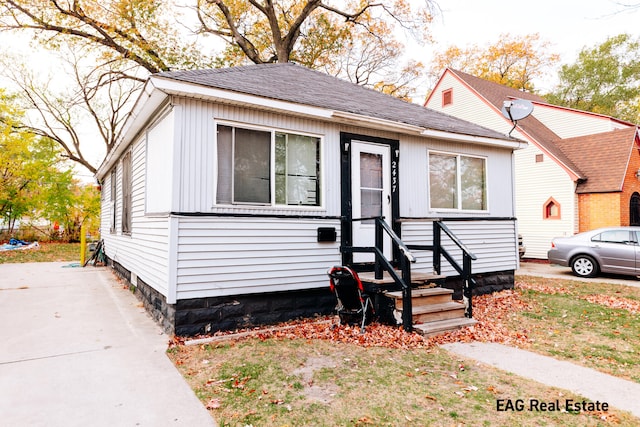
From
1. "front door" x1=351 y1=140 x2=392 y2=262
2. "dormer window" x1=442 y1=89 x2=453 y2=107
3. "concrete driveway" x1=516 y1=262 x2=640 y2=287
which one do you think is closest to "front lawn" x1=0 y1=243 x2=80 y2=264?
"front door" x1=351 y1=140 x2=392 y2=262

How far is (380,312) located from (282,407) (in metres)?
2.71

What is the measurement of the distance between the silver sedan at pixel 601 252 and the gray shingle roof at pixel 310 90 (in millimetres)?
4727

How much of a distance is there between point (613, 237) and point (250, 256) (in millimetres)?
9813

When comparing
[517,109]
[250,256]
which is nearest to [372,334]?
[250,256]

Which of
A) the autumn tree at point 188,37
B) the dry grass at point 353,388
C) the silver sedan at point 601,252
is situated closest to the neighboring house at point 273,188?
the dry grass at point 353,388

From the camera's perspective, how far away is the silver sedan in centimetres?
940

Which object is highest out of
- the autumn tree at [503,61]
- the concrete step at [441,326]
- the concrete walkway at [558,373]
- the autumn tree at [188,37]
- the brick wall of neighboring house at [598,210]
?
the autumn tree at [503,61]

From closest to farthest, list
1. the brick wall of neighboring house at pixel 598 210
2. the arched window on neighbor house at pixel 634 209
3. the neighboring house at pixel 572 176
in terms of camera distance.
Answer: the brick wall of neighboring house at pixel 598 210
the neighboring house at pixel 572 176
the arched window on neighbor house at pixel 634 209

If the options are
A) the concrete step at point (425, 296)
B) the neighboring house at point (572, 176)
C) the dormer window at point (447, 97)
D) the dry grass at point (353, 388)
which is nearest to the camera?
the dry grass at point (353, 388)

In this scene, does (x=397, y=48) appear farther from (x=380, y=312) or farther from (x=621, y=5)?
(x=380, y=312)

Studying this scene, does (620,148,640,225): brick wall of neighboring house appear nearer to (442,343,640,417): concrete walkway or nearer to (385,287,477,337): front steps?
(385,287,477,337): front steps

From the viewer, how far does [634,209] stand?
13688 mm

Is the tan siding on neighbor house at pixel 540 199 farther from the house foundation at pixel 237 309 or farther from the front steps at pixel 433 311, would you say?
the house foundation at pixel 237 309

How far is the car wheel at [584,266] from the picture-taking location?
9977 millimetres
